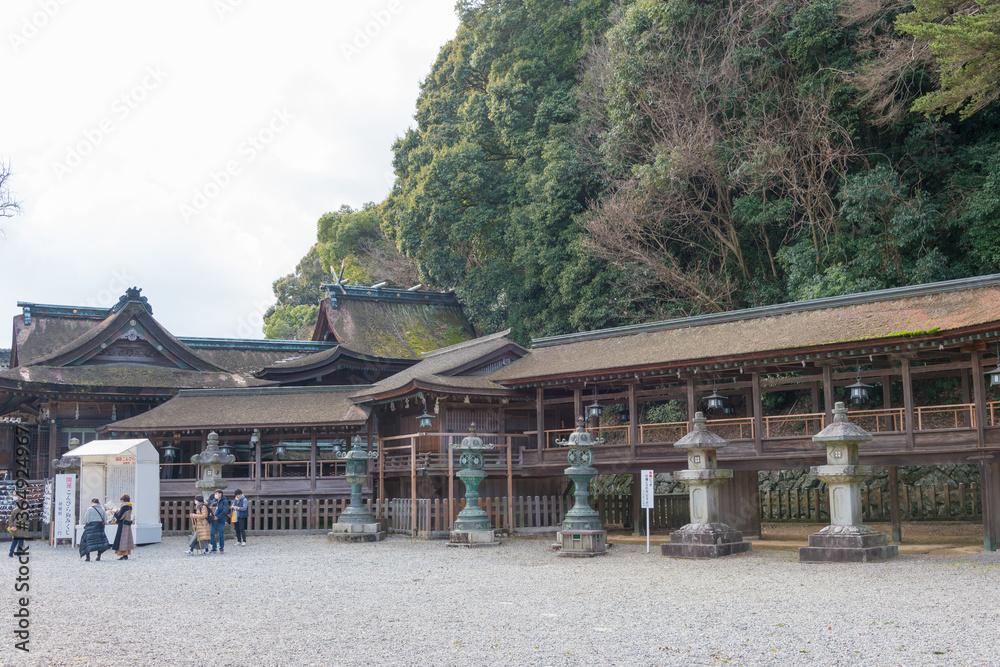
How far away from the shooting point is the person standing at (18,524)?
17931 mm

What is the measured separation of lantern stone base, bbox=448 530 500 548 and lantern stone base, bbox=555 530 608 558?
8.45 feet

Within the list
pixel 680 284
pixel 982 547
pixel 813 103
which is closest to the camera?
pixel 982 547

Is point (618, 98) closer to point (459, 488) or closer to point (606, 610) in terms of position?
point (459, 488)

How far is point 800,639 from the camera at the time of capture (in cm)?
918

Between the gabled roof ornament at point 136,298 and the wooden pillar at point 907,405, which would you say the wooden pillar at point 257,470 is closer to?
the gabled roof ornament at point 136,298

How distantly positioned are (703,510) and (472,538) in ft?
18.2

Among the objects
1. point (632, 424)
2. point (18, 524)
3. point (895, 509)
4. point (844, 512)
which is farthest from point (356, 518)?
point (895, 509)

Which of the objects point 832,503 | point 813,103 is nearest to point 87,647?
point 832,503

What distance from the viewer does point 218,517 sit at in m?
20.9

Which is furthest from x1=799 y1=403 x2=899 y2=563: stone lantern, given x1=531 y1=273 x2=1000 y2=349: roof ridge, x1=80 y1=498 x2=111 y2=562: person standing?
x1=80 y1=498 x2=111 y2=562: person standing

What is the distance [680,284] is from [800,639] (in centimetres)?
2346

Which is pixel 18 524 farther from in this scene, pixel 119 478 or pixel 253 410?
pixel 253 410

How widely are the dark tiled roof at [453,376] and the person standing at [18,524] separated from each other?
30.4 feet

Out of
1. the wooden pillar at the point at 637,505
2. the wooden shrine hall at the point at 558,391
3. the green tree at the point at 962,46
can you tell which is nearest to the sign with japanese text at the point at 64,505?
the wooden shrine hall at the point at 558,391
